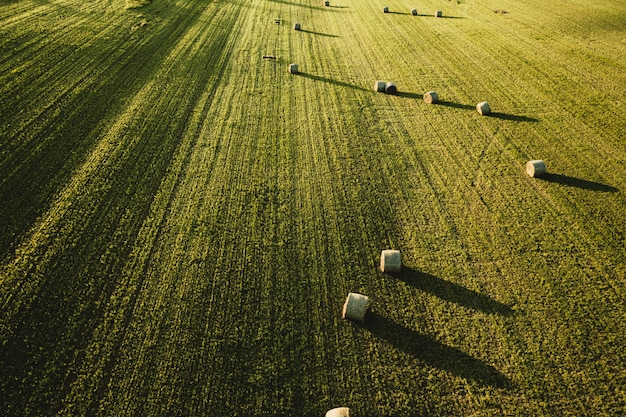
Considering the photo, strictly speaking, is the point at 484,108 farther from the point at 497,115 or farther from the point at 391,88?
the point at 391,88

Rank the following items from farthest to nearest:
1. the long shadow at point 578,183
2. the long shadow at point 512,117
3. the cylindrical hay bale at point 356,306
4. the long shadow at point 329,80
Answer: the long shadow at point 329,80 → the long shadow at point 512,117 → the long shadow at point 578,183 → the cylindrical hay bale at point 356,306

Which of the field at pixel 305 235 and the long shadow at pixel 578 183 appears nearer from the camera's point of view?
the field at pixel 305 235

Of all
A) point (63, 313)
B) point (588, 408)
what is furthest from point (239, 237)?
point (588, 408)

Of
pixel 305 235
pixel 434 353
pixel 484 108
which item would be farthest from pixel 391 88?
pixel 434 353

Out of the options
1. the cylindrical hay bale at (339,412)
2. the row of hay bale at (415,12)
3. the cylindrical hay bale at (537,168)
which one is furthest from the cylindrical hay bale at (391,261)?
the row of hay bale at (415,12)

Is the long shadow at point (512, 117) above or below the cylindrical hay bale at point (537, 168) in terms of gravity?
above

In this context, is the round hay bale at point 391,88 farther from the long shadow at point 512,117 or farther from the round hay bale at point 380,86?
the long shadow at point 512,117

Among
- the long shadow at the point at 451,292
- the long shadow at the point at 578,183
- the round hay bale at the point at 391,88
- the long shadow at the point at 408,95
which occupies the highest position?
the round hay bale at the point at 391,88
